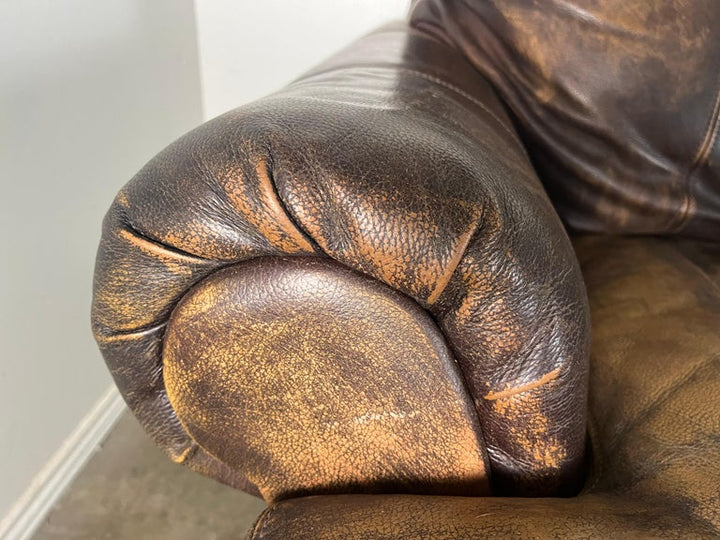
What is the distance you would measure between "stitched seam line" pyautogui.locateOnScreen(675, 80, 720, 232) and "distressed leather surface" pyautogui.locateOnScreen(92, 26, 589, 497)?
425 mm

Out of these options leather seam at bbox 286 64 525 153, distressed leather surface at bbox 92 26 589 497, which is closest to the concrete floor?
distressed leather surface at bbox 92 26 589 497

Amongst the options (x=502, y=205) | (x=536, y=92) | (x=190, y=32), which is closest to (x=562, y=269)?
(x=502, y=205)

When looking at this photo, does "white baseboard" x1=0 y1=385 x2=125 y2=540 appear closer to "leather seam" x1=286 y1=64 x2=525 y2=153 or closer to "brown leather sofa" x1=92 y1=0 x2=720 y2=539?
"brown leather sofa" x1=92 y1=0 x2=720 y2=539

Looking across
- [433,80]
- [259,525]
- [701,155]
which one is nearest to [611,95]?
[701,155]

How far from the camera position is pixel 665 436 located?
18.4 inches

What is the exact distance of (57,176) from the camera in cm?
92

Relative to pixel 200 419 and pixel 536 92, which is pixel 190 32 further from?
pixel 200 419

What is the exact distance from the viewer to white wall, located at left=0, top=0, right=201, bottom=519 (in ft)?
2.75

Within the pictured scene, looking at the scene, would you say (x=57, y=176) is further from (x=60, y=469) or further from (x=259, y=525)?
(x=259, y=525)

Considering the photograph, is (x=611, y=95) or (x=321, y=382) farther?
(x=611, y=95)

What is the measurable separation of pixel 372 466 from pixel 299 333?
5.1 inches

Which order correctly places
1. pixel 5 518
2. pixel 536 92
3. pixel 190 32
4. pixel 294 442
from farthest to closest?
1. pixel 190 32
2. pixel 5 518
3. pixel 536 92
4. pixel 294 442

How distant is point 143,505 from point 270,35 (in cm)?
95

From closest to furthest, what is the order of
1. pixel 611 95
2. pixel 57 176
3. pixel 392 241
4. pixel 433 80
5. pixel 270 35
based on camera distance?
pixel 392 241, pixel 433 80, pixel 611 95, pixel 57 176, pixel 270 35
